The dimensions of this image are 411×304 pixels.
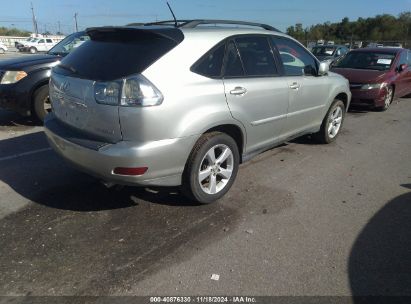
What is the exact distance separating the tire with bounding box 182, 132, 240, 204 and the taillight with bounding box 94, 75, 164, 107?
689 millimetres

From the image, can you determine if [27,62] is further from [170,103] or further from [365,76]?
[365,76]

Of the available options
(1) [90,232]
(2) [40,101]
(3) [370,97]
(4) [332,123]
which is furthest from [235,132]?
(3) [370,97]

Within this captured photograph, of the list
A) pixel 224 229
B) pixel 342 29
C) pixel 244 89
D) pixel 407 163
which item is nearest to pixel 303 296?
pixel 224 229

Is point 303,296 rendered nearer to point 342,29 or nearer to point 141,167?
point 141,167

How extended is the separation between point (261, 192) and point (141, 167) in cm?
162

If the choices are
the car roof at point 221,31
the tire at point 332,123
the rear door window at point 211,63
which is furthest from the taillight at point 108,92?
the tire at point 332,123

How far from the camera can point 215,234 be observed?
10.7 ft

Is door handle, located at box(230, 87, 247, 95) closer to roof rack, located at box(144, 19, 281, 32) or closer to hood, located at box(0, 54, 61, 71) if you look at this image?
roof rack, located at box(144, 19, 281, 32)

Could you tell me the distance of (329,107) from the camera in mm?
5590

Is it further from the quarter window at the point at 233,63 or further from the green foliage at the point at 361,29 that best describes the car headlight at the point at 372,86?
the green foliage at the point at 361,29

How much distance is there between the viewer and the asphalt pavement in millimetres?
2652

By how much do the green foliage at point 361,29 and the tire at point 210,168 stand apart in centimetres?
6094

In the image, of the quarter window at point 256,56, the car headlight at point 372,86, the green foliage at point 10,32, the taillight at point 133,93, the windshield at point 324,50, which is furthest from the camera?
the green foliage at point 10,32

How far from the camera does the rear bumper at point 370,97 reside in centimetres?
854
